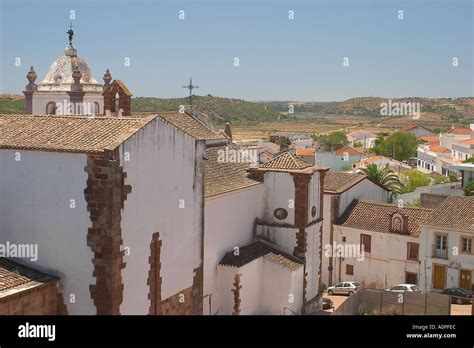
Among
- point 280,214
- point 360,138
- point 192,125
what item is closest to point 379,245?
point 280,214

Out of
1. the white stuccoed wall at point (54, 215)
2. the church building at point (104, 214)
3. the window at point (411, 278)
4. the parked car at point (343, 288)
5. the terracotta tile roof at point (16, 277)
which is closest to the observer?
the terracotta tile roof at point (16, 277)

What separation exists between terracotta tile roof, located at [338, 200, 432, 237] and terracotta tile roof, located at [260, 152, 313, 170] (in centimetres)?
772

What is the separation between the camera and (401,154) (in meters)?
79.6

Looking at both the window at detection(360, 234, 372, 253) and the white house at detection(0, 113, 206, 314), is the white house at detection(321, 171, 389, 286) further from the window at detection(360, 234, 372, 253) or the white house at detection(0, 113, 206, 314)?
the white house at detection(0, 113, 206, 314)

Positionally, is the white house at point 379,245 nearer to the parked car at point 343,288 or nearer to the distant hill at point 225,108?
the parked car at point 343,288

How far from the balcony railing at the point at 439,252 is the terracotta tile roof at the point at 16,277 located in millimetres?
21511

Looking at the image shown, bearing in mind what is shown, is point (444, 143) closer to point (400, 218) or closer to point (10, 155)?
point (400, 218)

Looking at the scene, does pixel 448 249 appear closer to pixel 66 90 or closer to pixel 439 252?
pixel 439 252

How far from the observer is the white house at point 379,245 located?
→ 102 feet

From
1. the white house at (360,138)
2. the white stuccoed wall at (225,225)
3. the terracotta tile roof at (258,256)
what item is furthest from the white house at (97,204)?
the white house at (360,138)

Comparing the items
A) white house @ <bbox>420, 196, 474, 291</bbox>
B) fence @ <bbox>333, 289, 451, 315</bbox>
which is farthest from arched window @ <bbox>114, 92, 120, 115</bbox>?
white house @ <bbox>420, 196, 474, 291</bbox>

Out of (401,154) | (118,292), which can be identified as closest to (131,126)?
(118,292)

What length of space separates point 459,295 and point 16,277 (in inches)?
862
